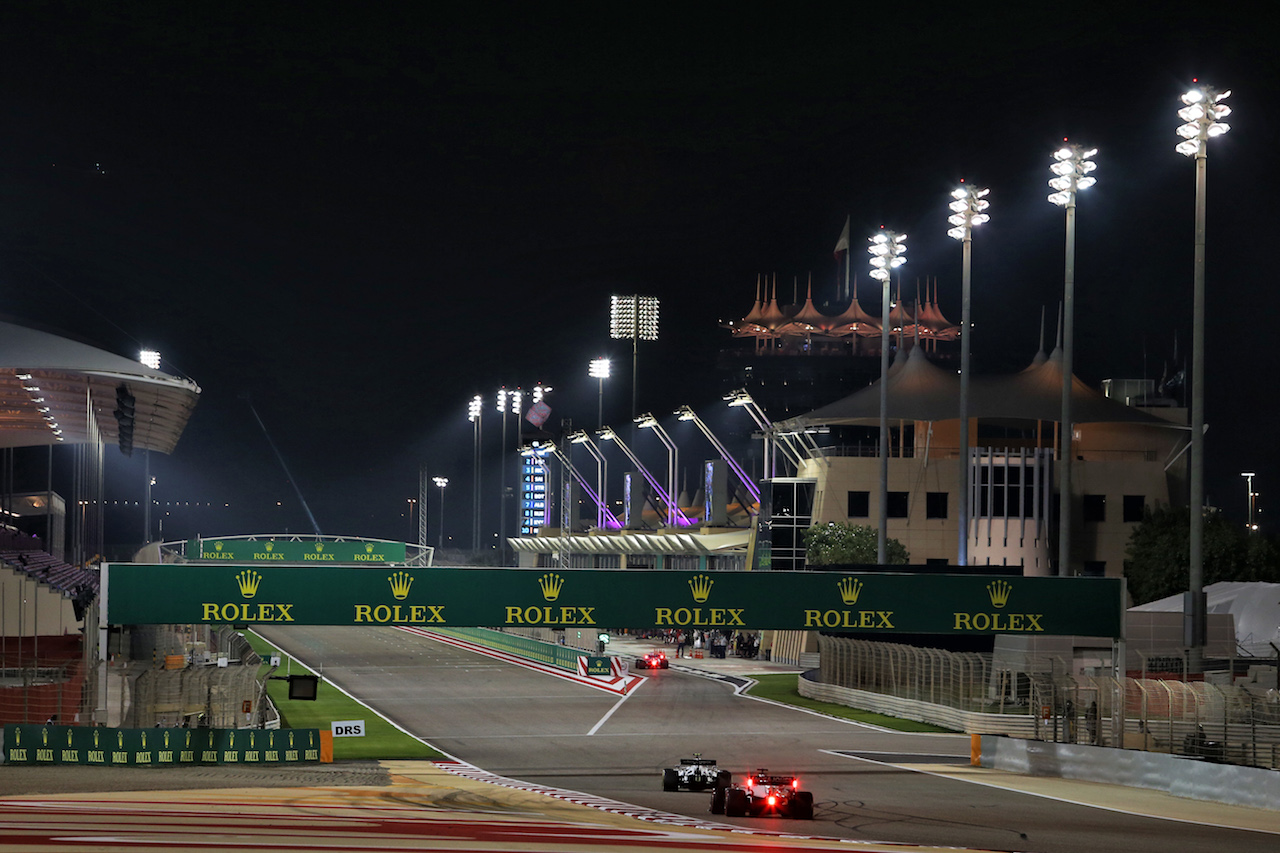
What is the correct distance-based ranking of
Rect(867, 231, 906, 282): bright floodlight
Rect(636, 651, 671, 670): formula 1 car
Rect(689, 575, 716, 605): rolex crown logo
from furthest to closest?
1. Rect(636, 651, 671, 670): formula 1 car
2. Rect(867, 231, 906, 282): bright floodlight
3. Rect(689, 575, 716, 605): rolex crown logo

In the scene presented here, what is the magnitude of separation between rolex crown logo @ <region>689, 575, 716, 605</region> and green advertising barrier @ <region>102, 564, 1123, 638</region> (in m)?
0.02

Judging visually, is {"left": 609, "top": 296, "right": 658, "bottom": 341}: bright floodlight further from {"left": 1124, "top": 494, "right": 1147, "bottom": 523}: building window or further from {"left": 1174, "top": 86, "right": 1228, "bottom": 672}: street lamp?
{"left": 1174, "top": 86, "right": 1228, "bottom": 672}: street lamp

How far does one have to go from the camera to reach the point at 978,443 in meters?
101

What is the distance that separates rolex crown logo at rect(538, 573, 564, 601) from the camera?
3306 cm

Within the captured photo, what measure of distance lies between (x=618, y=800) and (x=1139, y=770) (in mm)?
10497

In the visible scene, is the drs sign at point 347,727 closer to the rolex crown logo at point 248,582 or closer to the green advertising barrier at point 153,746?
the green advertising barrier at point 153,746

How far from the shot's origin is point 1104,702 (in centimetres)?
3134

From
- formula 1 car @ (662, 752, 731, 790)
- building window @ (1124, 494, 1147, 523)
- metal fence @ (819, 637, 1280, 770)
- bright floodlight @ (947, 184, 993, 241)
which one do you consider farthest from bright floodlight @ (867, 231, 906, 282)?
building window @ (1124, 494, 1147, 523)

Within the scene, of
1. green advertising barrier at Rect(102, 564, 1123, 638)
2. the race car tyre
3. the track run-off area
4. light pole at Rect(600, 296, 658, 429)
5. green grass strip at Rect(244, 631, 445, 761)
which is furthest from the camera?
light pole at Rect(600, 296, 658, 429)

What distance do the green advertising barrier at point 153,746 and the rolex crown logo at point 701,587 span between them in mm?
9617

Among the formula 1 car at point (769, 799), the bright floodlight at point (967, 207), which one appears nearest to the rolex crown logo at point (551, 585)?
the formula 1 car at point (769, 799)

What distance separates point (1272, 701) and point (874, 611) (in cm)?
988

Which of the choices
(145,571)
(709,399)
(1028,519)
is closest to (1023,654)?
(145,571)

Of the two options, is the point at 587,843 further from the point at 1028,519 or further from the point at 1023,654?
the point at 1028,519
